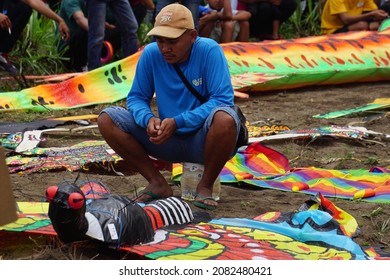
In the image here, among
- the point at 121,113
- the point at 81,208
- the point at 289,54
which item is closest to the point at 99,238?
the point at 81,208

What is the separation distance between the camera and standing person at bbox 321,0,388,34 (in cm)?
1040

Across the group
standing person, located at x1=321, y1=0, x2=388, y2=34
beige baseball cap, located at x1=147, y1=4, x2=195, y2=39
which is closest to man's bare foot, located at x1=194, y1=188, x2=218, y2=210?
beige baseball cap, located at x1=147, y1=4, x2=195, y2=39

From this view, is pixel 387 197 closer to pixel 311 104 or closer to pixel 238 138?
pixel 238 138

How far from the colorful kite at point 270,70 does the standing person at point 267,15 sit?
44.7 inches

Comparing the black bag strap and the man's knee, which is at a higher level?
the black bag strap

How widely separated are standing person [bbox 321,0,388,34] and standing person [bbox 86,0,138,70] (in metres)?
2.76

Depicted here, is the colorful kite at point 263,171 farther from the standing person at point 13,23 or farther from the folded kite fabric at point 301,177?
the standing person at point 13,23

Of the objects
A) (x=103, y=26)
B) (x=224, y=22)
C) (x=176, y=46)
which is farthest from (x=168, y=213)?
(x=224, y=22)

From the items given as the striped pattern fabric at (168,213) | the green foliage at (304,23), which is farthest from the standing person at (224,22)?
the striped pattern fabric at (168,213)

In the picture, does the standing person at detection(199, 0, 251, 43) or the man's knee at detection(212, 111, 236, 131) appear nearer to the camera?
the man's knee at detection(212, 111, 236, 131)

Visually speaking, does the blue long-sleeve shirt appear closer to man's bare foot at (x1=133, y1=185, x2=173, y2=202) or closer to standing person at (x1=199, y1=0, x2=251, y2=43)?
man's bare foot at (x1=133, y1=185, x2=173, y2=202)

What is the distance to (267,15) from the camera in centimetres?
1035

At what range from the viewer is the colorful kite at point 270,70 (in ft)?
24.4

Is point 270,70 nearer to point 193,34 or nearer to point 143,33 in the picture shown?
point 143,33
